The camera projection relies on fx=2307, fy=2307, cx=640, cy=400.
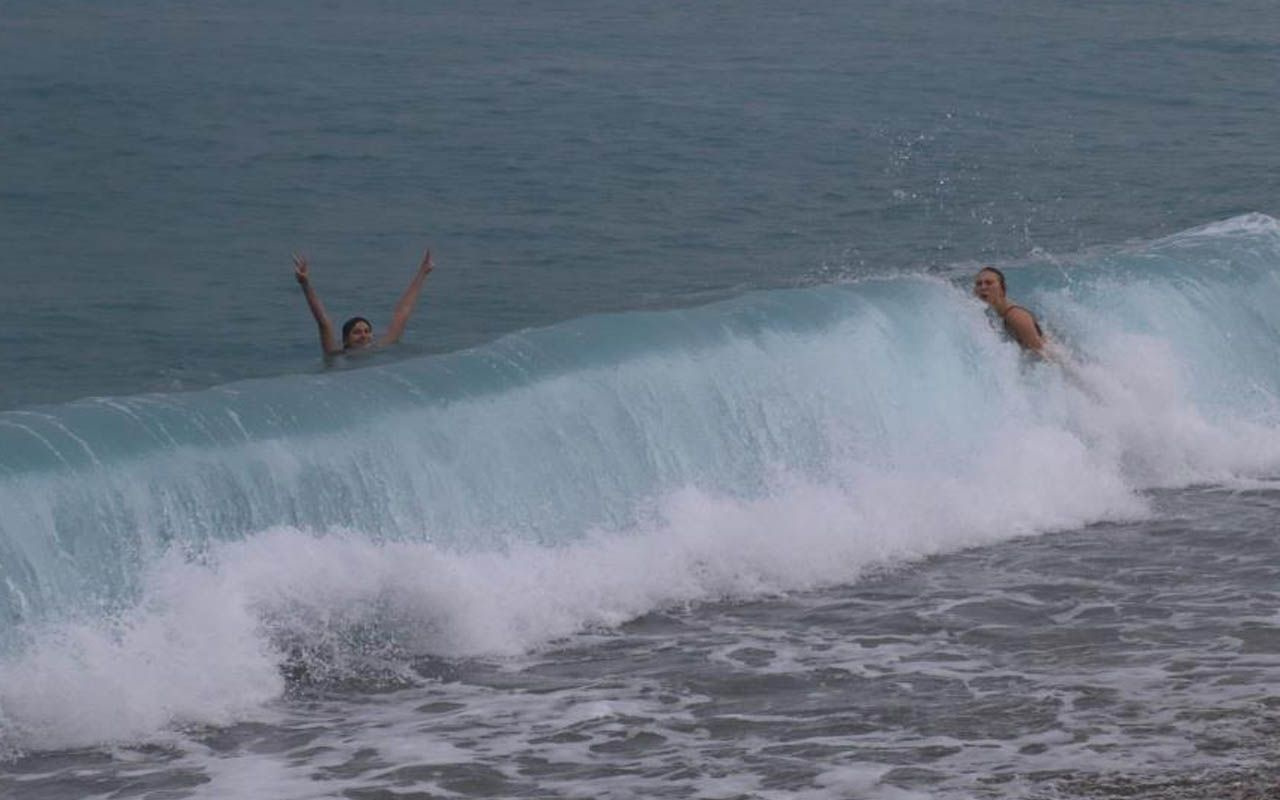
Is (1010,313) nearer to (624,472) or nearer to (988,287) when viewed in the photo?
(988,287)

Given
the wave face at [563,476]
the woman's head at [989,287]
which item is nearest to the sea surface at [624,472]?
the wave face at [563,476]

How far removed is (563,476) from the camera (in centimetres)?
1181

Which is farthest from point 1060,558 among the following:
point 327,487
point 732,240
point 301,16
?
point 301,16

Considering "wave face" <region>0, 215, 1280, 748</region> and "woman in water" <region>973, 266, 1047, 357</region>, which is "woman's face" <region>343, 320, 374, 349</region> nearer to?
"wave face" <region>0, 215, 1280, 748</region>

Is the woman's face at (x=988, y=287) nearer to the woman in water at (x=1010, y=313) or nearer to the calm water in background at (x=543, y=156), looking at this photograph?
the woman in water at (x=1010, y=313)

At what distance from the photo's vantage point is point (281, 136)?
84.4 feet

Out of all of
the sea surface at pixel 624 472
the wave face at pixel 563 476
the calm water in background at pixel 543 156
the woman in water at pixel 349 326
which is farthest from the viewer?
the calm water in background at pixel 543 156

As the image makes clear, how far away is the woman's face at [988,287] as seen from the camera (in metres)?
14.8

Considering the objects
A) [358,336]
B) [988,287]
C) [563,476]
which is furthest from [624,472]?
[988,287]

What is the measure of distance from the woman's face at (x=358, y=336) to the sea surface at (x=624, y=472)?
18 cm

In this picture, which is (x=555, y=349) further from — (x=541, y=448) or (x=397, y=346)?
(x=397, y=346)

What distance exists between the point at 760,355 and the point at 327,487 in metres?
3.50

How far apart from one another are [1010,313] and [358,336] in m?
4.17

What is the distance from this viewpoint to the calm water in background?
18.5 m
